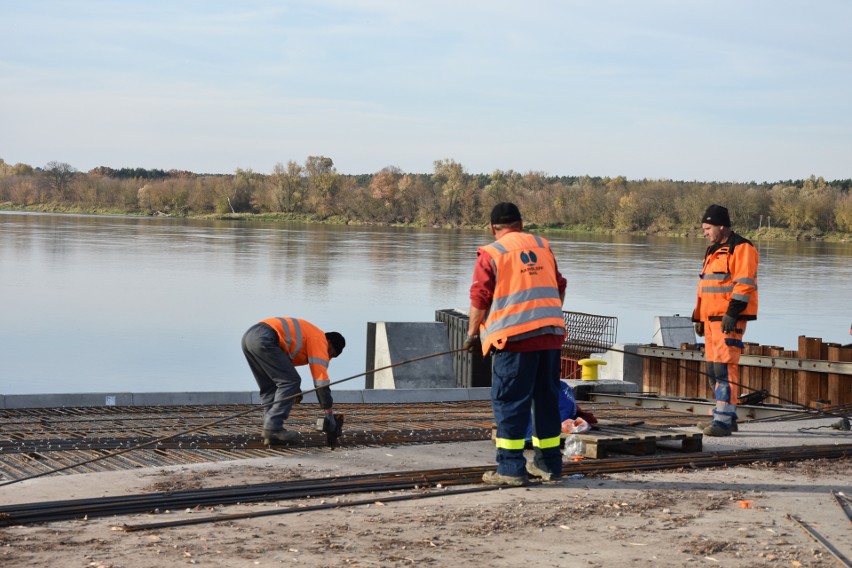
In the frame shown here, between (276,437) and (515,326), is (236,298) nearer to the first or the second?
(276,437)

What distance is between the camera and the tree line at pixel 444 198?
294 feet

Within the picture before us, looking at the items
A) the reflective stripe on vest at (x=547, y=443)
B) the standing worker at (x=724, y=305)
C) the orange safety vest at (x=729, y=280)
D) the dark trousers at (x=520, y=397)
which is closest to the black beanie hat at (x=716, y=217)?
the standing worker at (x=724, y=305)

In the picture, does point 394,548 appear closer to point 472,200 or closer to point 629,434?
point 629,434

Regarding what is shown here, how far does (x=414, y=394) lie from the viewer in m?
12.4

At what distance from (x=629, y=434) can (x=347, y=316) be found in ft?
78.8

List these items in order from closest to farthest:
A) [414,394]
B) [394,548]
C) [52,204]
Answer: [394,548], [414,394], [52,204]

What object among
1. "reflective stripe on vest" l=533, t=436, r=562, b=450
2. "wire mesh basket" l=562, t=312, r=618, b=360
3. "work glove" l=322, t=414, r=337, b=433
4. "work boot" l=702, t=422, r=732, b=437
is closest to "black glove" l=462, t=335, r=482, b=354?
"reflective stripe on vest" l=533, t=436, r=562, b=450

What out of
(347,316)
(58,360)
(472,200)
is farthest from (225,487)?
(472,200)

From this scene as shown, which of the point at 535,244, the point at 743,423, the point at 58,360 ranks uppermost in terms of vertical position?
the point at 535,244

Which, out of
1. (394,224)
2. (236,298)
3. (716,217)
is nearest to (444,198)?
(394,224)

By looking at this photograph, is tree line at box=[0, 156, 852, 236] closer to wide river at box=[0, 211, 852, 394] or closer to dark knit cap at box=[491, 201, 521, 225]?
wide river at box=[0, 211, 852, 394]

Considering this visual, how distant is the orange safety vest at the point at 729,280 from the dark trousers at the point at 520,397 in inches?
105

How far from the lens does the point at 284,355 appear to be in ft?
27.3

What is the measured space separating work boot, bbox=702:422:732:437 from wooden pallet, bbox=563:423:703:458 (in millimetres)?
711
